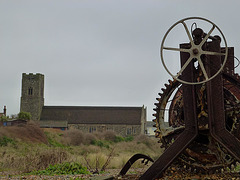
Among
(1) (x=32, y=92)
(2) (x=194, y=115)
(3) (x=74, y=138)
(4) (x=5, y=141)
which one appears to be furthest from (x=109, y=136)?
(2) (x=194, y=115)

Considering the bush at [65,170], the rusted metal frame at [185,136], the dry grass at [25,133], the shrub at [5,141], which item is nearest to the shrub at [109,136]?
the dry grass at [25,133]

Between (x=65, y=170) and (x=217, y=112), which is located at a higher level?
(x=217, y=112)

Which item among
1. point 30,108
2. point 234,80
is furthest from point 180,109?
point 30,108

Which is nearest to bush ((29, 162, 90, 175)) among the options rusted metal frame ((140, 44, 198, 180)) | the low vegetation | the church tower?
the low vegetation

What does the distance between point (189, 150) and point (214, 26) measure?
2542mm

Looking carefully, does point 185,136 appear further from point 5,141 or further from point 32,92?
point 32,92

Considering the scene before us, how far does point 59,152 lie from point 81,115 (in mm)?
45134

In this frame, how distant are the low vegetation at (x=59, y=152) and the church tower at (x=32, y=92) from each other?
868 inches

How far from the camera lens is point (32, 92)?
63.7 metres

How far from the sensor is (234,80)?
6.57 m

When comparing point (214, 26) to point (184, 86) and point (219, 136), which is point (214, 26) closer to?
point (184, 86)

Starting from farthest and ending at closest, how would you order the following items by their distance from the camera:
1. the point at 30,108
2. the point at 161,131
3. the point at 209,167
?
the point at 30,108
the point at 161,131
the point at 209,167

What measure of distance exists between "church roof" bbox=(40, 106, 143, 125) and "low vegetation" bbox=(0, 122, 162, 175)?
34.0 feet

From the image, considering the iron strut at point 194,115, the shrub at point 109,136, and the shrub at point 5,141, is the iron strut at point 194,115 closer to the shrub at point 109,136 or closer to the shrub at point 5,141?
the shrub at point 5,141
